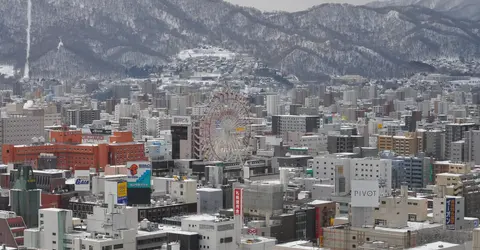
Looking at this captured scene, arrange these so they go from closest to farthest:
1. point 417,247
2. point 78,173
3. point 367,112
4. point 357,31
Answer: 1. point 417,247
2. point 78,173
3. point 367,112
4. point 357,31

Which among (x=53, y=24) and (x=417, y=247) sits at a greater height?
(x=53, y=24)

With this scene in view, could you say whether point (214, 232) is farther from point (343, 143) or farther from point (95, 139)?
point (343, 143)

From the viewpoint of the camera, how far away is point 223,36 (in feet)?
349

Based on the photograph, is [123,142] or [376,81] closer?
[123,142]

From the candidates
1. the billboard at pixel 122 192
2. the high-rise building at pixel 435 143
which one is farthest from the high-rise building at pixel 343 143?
the billboard at pixel 122 192

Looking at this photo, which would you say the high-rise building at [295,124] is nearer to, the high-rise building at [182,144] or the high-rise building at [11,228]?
the high-rise building at [182,144]

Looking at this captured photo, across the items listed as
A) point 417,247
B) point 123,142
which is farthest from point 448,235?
point 123,142

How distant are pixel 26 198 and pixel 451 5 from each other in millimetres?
104135

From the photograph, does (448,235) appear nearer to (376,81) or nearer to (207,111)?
(207,111)

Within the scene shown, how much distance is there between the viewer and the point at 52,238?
27.6 meters

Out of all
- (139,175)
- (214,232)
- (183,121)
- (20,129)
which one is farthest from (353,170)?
(20,129)

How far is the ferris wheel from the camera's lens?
149 ft

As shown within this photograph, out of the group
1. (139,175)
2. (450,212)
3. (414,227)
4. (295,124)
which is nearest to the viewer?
(414,227)

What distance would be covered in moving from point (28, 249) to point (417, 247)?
6799 mm
